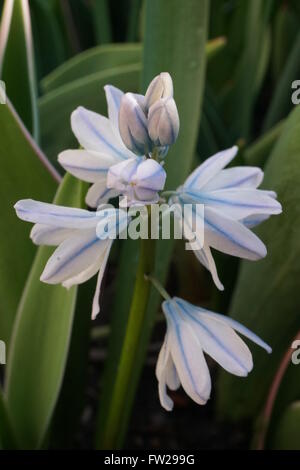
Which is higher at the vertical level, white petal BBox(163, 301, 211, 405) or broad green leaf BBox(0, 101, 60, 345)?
broad green leaf BBox(0, 101, 60, 345)

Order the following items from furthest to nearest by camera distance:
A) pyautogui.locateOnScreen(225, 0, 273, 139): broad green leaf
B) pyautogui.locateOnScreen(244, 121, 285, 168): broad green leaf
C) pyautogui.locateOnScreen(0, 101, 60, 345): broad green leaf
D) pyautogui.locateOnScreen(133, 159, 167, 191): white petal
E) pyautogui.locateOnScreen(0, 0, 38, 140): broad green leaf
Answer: pyautogui.locateOnScreen(225, 0, 273, 139): broad green leaf, pyautogui.locateOnScreen(244, 121, 285, 168): broad green leaf, pyautogui.locateOnScreen(0, 0, 38, 140): broad green leaf, pyautogui.locateOnScreen(0, 101, 60, 345): broad green leaf, pyautogui.locateOnScreen(133, 159, 167, 191): white petal

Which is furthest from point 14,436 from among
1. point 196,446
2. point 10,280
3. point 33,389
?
point 196,446

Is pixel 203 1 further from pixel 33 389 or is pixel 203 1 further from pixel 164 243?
pixel 33 389

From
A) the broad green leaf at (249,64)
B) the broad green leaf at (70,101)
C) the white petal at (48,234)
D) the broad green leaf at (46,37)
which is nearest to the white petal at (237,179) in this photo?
the white petal at (48,234)

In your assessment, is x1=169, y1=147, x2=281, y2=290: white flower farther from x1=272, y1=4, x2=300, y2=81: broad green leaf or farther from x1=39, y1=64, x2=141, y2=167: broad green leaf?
x1=272, y1=4, x2=300, y2=81: broad green leaf

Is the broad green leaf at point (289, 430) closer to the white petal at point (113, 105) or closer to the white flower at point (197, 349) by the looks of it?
the white flower at point (197, 349)

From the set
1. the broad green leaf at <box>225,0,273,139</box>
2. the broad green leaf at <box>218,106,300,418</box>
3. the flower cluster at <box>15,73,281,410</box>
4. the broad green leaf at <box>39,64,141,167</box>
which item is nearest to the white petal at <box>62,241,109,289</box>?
the flower cluster at <box>15,73,281,410</box>
